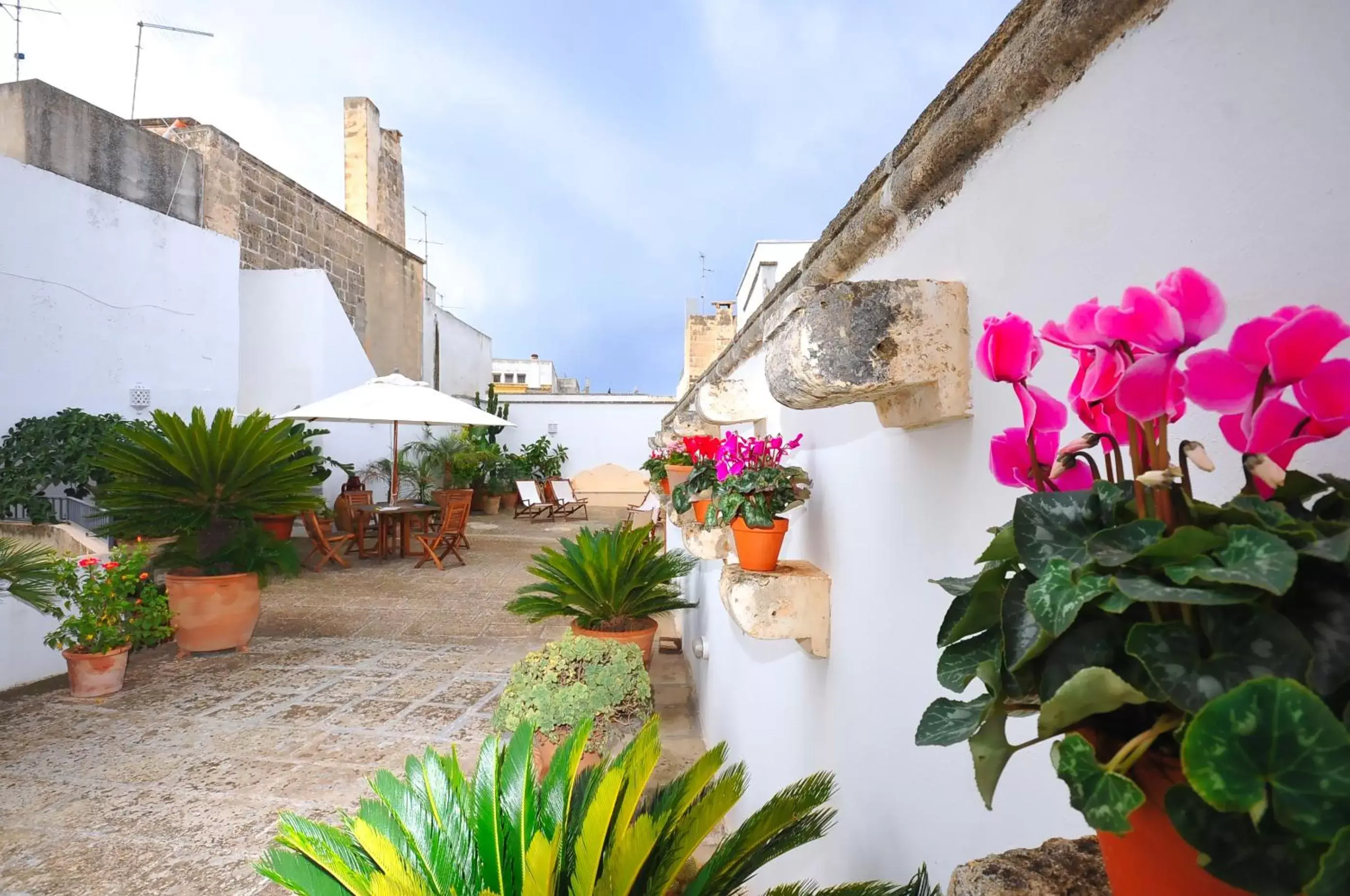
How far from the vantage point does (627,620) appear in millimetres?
4340

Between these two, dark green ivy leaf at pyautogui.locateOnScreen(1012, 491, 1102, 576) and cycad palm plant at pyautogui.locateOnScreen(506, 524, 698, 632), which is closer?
dark green ivy leaf at pyautogui.locateOnScreen(1012, 491, 1102, 576)

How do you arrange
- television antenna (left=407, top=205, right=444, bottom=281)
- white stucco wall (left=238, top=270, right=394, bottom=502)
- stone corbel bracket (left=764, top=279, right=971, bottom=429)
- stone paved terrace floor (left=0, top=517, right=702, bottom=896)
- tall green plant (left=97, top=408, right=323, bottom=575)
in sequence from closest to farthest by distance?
stone corbel bracket (left=764, top=279, right=971, bottom=429), stone paved terrace floor (left=0, top=517, right=702, bottom=896), tall green plant (left=97, top=408, right=323, bottom=575), white stucco wall (left=238, top=270, right=394, bottom=502), television antenna (left=407, top=205, right=444, bottom=281)

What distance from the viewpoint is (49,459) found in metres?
5.19

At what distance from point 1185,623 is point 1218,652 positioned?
0.06 feet

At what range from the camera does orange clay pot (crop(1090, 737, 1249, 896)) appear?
0.38 meters

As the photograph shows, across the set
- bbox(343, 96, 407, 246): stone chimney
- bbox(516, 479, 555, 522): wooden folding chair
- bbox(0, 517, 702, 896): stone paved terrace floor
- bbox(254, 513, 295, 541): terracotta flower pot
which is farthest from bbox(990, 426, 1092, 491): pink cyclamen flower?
bbox(343, 96, 407, 246): stone chimney

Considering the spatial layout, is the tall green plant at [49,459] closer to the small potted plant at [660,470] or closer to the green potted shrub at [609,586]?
the green potted shrub at [609,586]

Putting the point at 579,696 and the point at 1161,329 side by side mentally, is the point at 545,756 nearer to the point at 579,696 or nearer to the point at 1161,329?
the point at 579,696

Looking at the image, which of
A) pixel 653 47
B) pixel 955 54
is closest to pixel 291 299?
pixel 653 47

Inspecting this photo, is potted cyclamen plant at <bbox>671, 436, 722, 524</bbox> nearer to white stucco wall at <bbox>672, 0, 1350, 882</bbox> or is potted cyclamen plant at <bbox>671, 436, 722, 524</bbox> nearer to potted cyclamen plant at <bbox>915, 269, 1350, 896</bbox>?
white stucco wall at <bbox>672, 0, 1350, 882</bbox>

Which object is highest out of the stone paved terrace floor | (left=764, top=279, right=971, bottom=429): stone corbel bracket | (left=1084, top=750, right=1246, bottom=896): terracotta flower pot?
(left=764, top=279, right=971, bottom=429): stone corbel bracket

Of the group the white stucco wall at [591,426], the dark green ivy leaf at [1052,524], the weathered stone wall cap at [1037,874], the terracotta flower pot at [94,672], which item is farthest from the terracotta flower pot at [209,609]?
the white stucco wall at [591,426]

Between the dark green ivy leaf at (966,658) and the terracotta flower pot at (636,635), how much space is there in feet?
11.8

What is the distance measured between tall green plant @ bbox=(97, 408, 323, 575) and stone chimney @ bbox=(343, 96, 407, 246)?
29.9ft
